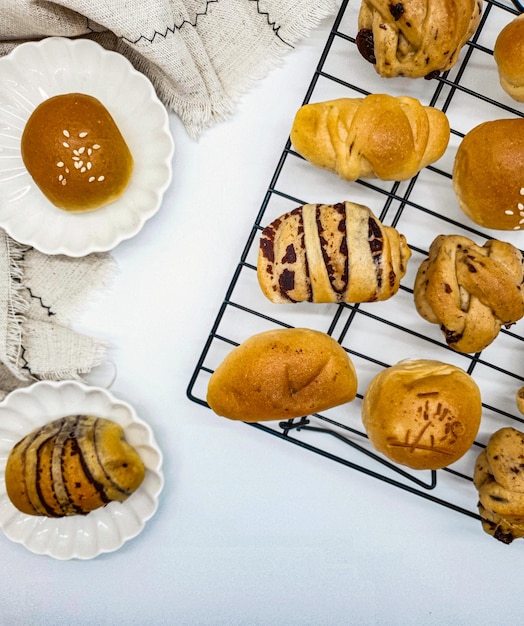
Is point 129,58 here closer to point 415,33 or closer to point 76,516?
point 415,33

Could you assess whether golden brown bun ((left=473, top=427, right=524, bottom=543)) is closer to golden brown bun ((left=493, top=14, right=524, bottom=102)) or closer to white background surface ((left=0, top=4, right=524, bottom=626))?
white background surface ((left=0, top=4, right=524, bottom=626))

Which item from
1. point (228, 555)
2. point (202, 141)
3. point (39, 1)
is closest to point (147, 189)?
point (202, 141)

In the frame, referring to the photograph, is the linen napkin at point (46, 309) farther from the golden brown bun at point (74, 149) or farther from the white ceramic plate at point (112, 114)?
the golden brown bun at point (74, 149)

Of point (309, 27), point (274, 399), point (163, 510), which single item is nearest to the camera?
point (274, 399)

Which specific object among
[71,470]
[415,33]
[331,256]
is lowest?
[71,470]

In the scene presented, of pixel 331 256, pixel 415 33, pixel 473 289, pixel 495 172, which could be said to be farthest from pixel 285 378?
pixel 415 33

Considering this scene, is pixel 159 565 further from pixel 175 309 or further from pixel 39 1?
pixel 39 1

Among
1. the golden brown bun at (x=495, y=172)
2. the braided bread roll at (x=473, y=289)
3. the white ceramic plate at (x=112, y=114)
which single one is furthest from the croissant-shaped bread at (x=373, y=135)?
the white ceramic plate at (x=112, y=114)
